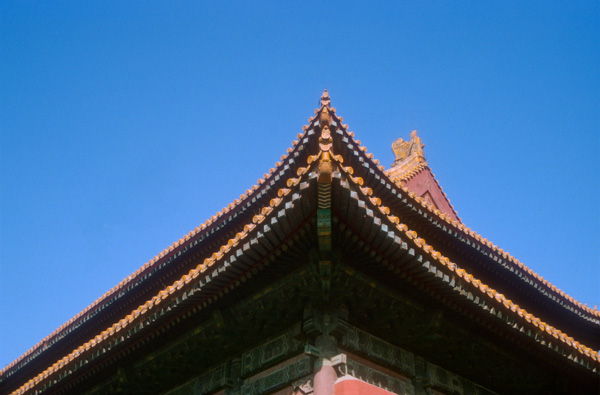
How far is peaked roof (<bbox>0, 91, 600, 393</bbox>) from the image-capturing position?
734cm

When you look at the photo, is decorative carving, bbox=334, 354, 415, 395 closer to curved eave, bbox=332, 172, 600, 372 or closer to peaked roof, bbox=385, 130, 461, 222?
curved eave, bbox=332, 172, 600, 372

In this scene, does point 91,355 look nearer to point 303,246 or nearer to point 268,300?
point 268,300

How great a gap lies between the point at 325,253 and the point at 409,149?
1133 centimetres

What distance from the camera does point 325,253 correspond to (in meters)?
7.80

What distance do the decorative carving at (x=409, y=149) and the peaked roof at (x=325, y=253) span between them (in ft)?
4.23

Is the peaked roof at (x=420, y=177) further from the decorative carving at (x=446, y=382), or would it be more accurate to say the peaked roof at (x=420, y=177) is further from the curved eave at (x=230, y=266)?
the curved eave at (x=230, y=266)

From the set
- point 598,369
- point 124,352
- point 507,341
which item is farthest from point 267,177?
point 598,369

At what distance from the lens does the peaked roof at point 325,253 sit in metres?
7.34

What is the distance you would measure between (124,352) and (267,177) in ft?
14.7

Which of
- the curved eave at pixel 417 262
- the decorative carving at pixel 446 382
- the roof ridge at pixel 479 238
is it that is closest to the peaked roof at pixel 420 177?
the roof ridge at pixel 479 238

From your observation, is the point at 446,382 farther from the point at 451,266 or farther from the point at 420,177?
the point at 420,177

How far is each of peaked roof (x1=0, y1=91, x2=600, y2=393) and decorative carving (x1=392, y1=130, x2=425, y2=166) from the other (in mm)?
1289

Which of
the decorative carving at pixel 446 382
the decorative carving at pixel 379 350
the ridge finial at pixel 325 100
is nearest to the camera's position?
the decorative carving at pixel 379 350

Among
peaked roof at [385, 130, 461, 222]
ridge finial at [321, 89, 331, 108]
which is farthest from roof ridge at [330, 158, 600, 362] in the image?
peaked roof at [385, 130, 461, 222]
